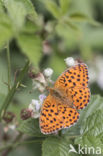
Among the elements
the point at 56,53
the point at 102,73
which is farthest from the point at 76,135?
the point at 102,73

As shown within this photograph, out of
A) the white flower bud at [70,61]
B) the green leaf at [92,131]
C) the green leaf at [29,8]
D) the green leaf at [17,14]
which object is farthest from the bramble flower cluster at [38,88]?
the green leaf at [17,14]

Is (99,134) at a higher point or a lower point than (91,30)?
lower

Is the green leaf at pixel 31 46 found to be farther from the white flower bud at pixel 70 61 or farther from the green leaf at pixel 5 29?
the white flower bud at pixel 70 61

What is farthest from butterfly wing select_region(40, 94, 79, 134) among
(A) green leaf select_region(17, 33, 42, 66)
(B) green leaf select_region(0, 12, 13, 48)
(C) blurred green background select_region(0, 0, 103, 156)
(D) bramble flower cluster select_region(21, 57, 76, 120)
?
(B) green leaf select_region(0, 12, 13, 48)

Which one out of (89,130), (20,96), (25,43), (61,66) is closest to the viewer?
(25,43)

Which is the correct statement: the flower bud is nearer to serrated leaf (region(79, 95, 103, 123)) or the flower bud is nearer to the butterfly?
the butterfly

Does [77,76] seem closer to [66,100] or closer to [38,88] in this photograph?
[66,100]

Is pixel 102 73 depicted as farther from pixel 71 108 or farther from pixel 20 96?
pixel 71 108
